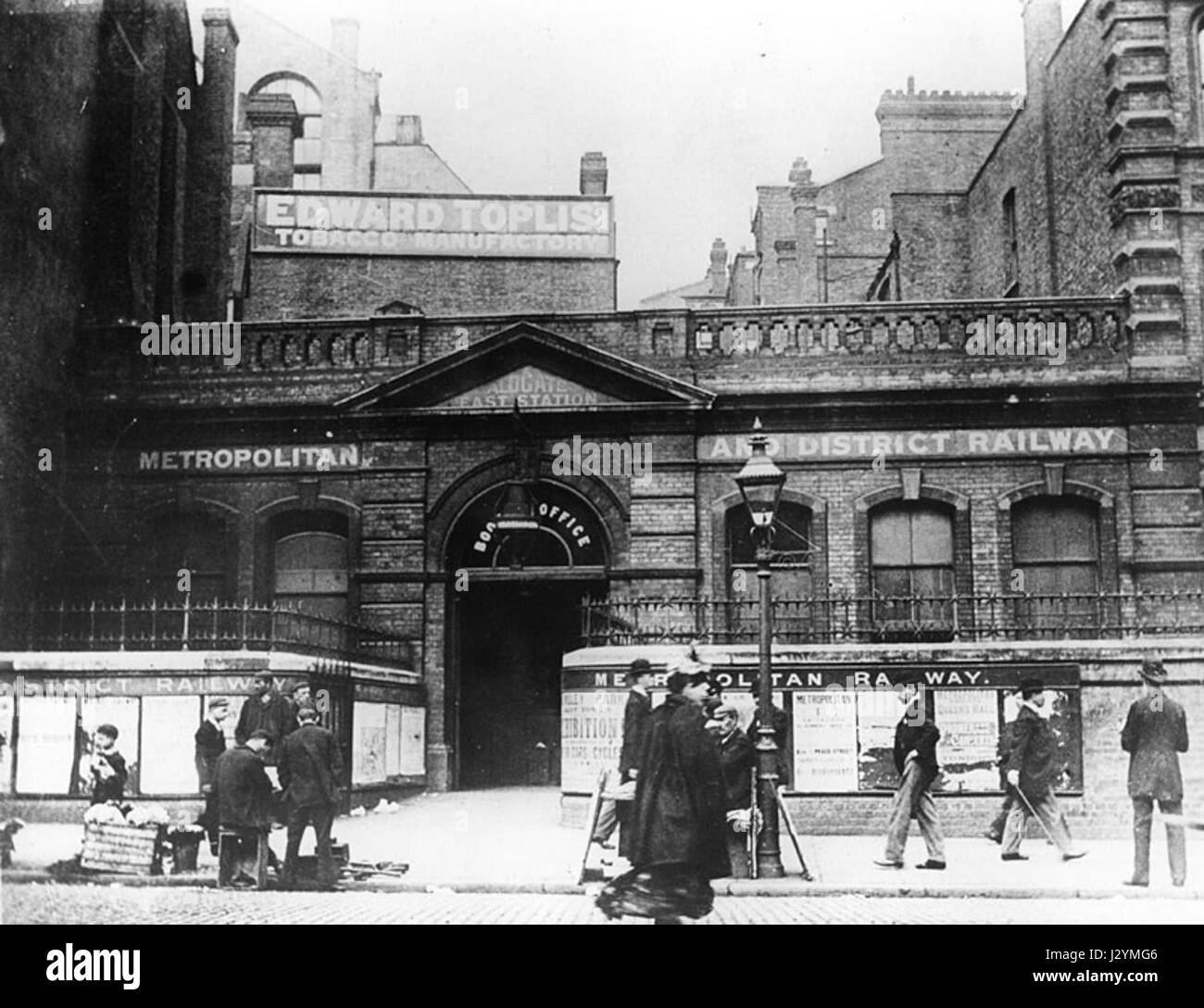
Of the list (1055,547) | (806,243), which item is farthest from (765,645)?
(806,243)

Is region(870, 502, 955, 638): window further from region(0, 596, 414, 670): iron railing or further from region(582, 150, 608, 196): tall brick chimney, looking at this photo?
region(582, 150, 608, 196): tall brick chimney

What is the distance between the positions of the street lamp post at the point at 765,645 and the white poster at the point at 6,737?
7.42m

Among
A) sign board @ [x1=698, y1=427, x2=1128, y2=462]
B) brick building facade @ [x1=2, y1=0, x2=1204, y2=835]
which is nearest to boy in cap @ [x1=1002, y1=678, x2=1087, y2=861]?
brick building facade @ [x1=2, y1=0, x2=1204, y2=835]

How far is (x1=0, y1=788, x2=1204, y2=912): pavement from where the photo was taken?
11.9 m

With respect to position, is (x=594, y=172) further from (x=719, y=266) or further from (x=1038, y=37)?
(x=719, y=266)

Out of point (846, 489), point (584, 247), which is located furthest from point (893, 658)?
point (584, 247)

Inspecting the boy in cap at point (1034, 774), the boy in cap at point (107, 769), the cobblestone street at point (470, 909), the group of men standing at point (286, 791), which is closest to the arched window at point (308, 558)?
the boy in cap at point (107, 769)

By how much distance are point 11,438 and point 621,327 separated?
8602 mm

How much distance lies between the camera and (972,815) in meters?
15.3

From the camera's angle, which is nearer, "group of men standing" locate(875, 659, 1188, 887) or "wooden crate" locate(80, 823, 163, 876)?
"group of men standing" locate(875, 659, 1188, 887)

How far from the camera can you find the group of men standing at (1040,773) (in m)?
12.1

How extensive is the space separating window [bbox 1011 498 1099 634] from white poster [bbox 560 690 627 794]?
21.7 ft

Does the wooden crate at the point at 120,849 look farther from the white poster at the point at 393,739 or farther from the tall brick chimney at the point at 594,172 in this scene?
the tall brick chimney at the point at 594,172

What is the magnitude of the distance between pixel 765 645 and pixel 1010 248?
1395cm
